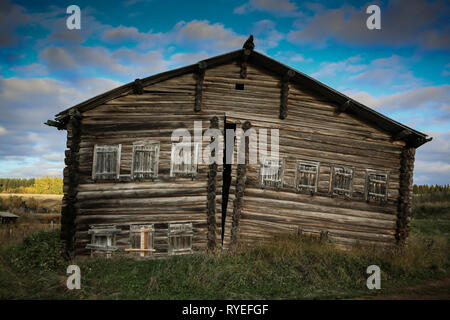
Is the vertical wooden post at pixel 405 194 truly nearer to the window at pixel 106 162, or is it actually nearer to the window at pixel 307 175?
the window at pixel 307 175

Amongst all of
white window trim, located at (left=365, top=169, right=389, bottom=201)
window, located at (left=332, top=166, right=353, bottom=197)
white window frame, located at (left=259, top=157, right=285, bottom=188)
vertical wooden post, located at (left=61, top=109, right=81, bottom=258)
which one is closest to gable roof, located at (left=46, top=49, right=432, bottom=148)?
vertical wooden post, located at (left=61, top=109, right=81, bottom=258)

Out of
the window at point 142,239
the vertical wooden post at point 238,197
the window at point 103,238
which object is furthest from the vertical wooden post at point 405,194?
the window at point 103,238

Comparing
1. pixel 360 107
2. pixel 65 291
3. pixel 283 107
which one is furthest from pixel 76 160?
pixel 360 107

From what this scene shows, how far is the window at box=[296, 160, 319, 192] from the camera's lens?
36.2ft

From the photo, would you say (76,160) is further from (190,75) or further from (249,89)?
(249,89)

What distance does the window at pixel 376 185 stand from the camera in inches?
451

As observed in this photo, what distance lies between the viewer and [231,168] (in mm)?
10562

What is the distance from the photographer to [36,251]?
367 inches

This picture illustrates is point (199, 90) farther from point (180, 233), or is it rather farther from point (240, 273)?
point (240, 273)

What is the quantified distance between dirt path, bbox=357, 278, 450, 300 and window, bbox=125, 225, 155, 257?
7220mm

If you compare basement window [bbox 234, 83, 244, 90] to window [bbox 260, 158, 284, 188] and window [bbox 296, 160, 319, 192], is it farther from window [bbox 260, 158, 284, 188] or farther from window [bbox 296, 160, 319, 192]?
window [bbox 296, 160, 319, 192]

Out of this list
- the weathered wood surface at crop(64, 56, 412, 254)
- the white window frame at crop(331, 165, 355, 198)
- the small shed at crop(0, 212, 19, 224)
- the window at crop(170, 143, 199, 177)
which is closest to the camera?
→ the weathered wood surface at crop(64, 56, 412, 254)

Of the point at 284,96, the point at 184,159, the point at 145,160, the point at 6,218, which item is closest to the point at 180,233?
the point at 184,159

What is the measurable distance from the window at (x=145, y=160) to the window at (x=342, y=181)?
289 inches
